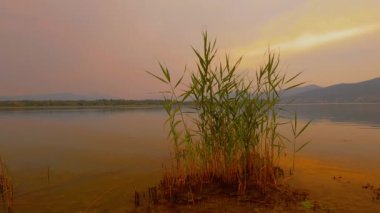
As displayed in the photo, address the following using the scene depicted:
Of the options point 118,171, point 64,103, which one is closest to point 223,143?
point 118,171

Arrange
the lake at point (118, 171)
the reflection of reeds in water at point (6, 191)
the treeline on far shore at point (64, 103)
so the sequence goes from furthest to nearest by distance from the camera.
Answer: the treeline on far shore at point (64, 103)
the lake at point (118, 171)
the reflection of reeds in water at point (6, 191)

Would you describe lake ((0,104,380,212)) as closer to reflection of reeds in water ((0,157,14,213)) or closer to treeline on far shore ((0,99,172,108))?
reflection of reeds in water ((0,157,14,213))

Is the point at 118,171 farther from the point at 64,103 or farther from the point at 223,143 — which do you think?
the point at 64,103

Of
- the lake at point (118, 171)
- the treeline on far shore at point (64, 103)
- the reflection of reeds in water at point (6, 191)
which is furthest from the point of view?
the treeline on far shore at point (64, 103)

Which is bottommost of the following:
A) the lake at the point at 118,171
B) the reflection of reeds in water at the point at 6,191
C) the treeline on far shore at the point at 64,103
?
the lake at the point at 118,171

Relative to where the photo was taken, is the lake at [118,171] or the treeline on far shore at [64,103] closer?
the lake at [118,171]

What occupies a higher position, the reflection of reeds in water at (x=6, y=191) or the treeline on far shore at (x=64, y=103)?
the treeline on far shore at (x=64, y=103)

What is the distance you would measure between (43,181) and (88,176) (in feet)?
4.53

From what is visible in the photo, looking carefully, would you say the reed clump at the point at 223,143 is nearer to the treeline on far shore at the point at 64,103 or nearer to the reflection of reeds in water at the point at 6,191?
the reflection of reeds in water at the point at 6,191

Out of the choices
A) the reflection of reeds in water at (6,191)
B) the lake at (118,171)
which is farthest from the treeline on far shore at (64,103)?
the reflection of reeds in water at (6,191)

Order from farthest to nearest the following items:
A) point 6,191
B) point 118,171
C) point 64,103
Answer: point 64,103 → point 118,171 → point 6,191

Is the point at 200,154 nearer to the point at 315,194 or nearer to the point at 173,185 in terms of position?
the point at 173,185

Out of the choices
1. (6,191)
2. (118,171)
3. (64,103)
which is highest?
(64,103)

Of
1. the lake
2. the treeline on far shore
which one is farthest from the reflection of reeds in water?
the treeline on far shore
